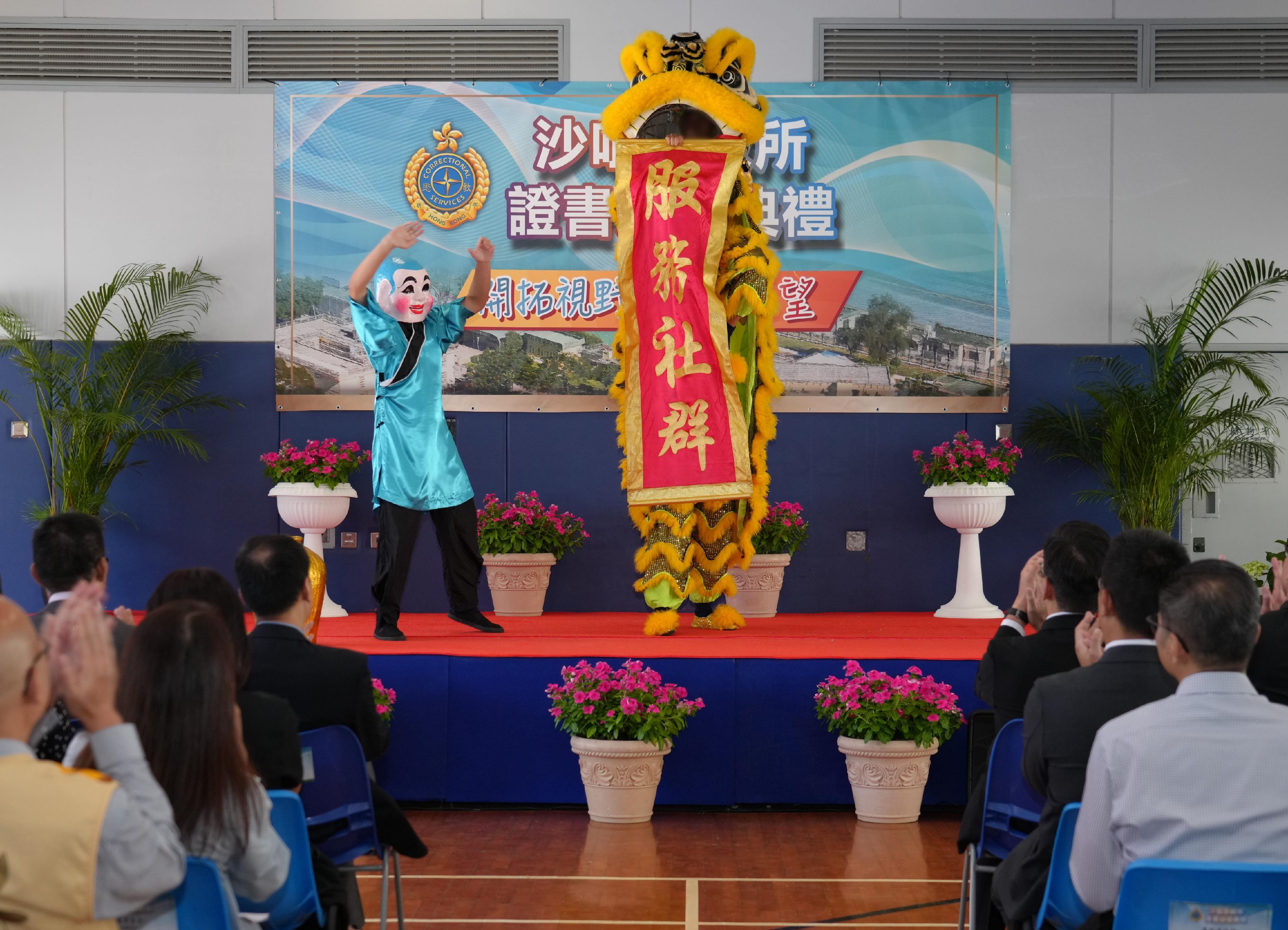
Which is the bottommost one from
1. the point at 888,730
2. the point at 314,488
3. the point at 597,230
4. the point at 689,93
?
the point at 888,730

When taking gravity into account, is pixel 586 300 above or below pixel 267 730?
above

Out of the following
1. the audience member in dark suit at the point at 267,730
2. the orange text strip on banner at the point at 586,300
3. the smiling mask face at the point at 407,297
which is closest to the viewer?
the audience member in dark suit at the point at 267,730

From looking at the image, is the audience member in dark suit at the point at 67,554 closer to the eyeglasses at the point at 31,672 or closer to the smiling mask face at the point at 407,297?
the eyeglasses at the point at 31,672

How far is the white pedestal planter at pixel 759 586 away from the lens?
18.4 feet

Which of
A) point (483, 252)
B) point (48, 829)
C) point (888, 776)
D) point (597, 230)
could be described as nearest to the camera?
point (48, 829)

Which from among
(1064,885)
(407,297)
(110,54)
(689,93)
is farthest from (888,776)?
(110,54)

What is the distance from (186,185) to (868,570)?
4.05 meters

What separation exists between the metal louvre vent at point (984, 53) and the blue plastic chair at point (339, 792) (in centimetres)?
487

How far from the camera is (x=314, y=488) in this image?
5.60 m

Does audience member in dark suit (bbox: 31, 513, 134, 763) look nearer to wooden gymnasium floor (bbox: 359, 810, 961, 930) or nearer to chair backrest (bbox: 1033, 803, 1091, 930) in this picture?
wooden gymnasium floor (bbox: 359, 810, 961, 930)

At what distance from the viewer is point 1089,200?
609cm

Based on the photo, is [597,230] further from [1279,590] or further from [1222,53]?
[1279,590]

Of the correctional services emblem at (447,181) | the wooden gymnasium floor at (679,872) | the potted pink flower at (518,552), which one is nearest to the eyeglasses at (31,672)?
the wooden gymnasium floor at (679,872)

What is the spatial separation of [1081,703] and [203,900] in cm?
129
